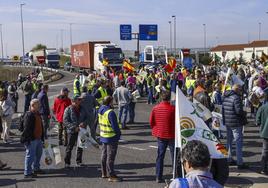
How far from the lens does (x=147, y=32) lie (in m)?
48.7

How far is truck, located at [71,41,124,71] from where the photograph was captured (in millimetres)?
45406

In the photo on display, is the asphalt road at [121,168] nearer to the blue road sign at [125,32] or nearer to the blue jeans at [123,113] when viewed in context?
the blue jeans at [123,113]

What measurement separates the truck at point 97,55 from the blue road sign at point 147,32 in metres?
3.43

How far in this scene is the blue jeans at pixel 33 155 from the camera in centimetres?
973

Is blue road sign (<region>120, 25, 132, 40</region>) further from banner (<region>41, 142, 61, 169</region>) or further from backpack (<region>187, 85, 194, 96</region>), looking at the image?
banner (<region>41, 142, 61, 169</region>)

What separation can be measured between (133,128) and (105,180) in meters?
7.10

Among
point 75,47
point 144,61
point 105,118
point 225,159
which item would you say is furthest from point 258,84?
point 75,47

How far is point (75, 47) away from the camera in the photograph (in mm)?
65125

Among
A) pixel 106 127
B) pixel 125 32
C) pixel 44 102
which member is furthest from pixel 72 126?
pixel 125 32

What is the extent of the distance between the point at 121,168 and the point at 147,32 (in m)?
39.1

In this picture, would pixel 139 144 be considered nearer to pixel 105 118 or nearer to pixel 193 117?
pixel 105 118

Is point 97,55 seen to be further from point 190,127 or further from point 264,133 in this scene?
point 190,127

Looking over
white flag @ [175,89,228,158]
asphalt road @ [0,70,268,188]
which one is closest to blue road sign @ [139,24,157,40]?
asphalt road @ [0,70,268,188]

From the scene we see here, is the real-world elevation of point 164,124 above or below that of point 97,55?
below
